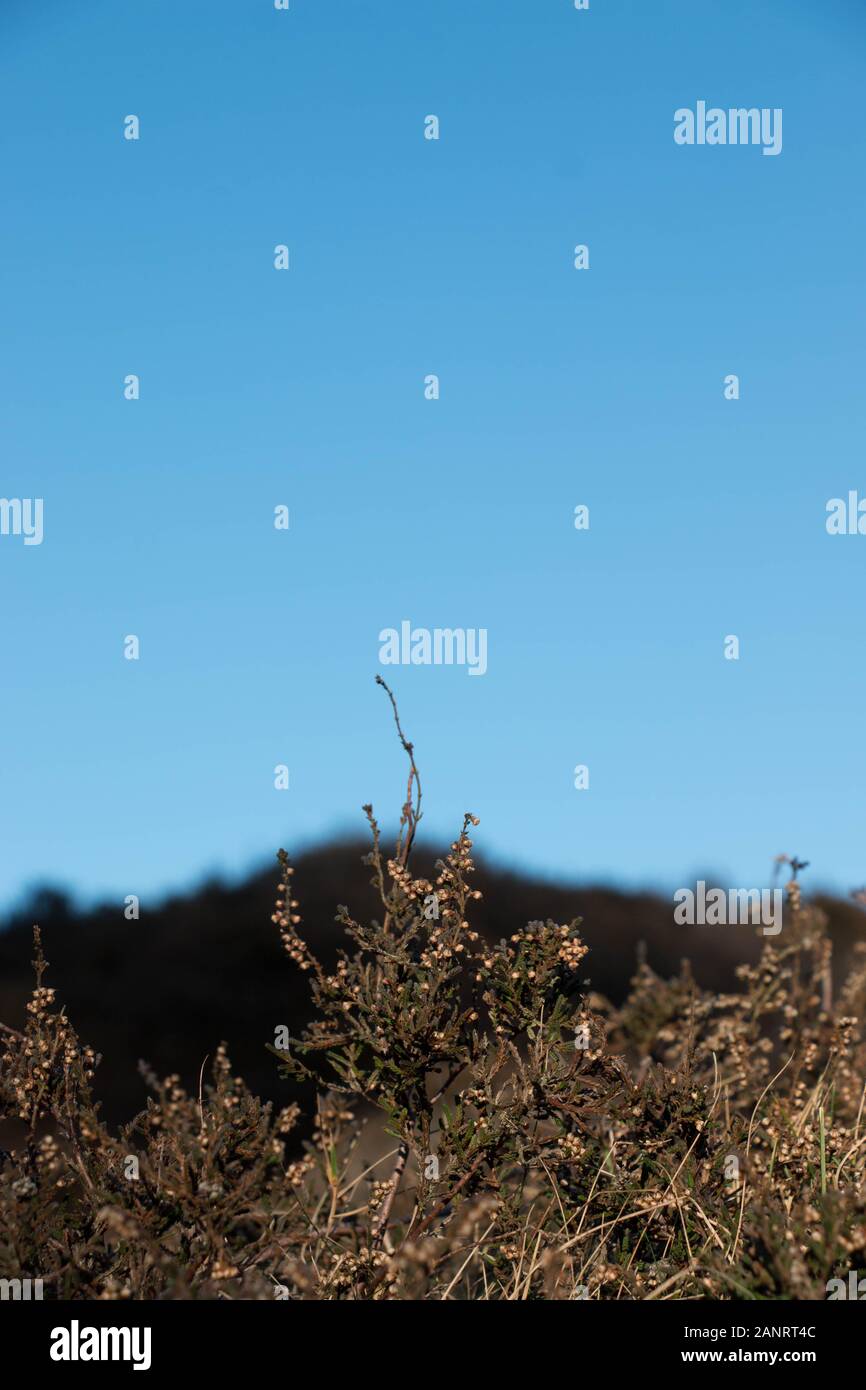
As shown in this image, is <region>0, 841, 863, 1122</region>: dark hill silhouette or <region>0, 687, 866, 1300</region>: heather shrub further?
<region>0, 841, 863, 1122</region>: dark hill silhouette

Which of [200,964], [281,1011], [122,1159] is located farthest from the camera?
[200,964]

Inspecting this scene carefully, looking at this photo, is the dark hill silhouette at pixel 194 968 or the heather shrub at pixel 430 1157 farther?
→ the dark hill silhouette at pixel 194 968

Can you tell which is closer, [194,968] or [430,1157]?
[430,1157]

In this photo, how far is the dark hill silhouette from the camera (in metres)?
12.3

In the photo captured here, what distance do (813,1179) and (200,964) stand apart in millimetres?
10871

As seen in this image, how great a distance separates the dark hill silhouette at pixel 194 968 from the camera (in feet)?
40.3

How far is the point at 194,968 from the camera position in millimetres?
13883

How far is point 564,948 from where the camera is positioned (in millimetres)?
4039
